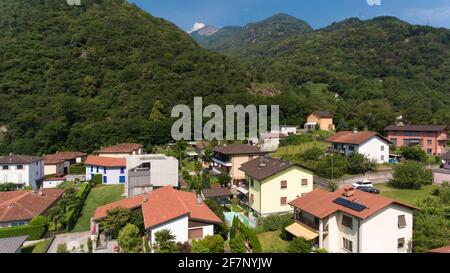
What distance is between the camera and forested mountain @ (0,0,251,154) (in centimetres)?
3847

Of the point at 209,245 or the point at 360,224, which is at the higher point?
the point at 360,224

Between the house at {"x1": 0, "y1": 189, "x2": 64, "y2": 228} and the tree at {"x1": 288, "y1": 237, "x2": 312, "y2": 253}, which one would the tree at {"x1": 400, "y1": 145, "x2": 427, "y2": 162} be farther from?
the house at {"x1": 0, "y1": 189, "x2": 64, "y2": 228}

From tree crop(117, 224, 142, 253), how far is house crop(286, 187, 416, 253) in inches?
246

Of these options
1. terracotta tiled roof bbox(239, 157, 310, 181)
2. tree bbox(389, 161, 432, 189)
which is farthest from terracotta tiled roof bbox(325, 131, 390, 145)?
terracotta tiled roof bbox(239, 157, 310, 181)

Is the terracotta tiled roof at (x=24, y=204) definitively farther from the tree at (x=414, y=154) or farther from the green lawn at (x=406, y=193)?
the tree at (x=414, y=154)

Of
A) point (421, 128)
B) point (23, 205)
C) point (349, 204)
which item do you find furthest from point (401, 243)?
point (421, 128)

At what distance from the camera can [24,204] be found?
54.1 ft

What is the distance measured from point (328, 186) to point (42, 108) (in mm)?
41533

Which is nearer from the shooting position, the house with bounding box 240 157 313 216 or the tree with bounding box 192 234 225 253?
the tree with bounding box 192 234 225 253

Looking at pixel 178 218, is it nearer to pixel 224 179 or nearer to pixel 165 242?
pixel 165 242

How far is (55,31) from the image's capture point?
5609cm

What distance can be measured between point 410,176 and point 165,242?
54.6ft
